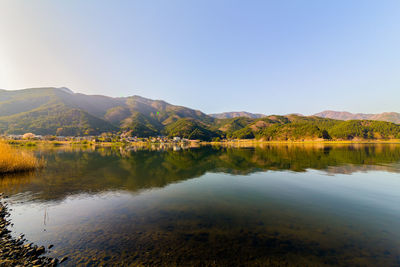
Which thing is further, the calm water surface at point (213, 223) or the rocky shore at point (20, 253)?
the calm water surface at point (213, 223)

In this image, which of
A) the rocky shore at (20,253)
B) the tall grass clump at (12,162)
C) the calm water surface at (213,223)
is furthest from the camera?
the tall grass clump at (12,162)

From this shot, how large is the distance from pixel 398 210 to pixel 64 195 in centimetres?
3858

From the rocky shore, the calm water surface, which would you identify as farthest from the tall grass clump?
the rocky shore

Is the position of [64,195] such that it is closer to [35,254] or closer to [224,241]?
[35,254]

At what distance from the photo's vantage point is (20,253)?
32.1 feet

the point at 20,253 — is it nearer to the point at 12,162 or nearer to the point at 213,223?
the point at 213,223

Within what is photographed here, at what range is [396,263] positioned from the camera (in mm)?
9391

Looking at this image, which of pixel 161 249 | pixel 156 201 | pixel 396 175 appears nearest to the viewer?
pixel 161 249

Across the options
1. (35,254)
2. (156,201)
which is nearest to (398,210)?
(156,201)

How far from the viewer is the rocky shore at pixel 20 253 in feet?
29.2

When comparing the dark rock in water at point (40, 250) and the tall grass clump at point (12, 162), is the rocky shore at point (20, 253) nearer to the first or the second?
the dark rock in water at point (40, 250)

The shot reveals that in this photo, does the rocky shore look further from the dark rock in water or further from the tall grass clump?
the tall grass clump

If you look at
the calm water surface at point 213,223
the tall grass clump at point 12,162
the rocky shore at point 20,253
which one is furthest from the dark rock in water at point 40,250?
the tall grass clump at point 12,162

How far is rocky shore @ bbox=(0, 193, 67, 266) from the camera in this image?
351 inches
